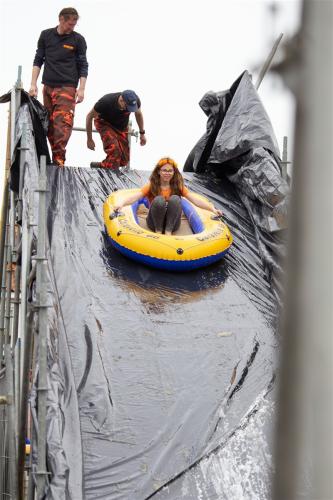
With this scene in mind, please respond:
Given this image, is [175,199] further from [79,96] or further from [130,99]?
[79,96]

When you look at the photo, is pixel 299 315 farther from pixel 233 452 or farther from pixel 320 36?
pixel 233 452

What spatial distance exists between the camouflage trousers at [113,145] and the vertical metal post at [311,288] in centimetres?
823

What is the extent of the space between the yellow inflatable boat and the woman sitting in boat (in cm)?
11

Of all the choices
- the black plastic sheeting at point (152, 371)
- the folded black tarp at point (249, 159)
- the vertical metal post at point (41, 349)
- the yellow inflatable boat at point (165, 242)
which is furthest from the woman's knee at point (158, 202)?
the vertical metal post at point (41, 349)

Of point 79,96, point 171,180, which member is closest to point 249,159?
point 171,180

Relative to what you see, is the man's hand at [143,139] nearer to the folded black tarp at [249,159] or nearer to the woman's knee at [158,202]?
the folded black tarp at [249,159]

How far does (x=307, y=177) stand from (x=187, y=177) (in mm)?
8070

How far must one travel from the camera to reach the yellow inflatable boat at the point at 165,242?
715cm

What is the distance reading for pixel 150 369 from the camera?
5.89m

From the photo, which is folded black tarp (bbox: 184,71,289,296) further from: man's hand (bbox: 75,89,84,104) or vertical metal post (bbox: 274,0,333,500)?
vertical metal post (bbox: 274,0,333,500)

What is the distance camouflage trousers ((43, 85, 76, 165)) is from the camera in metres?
9.27

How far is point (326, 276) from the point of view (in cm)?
132

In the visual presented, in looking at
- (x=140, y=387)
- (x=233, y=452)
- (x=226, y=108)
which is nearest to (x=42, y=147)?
(x=226, y=108)

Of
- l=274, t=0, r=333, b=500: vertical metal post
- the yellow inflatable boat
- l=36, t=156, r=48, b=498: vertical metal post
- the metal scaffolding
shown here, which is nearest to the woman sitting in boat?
the yellow inflatable boat
